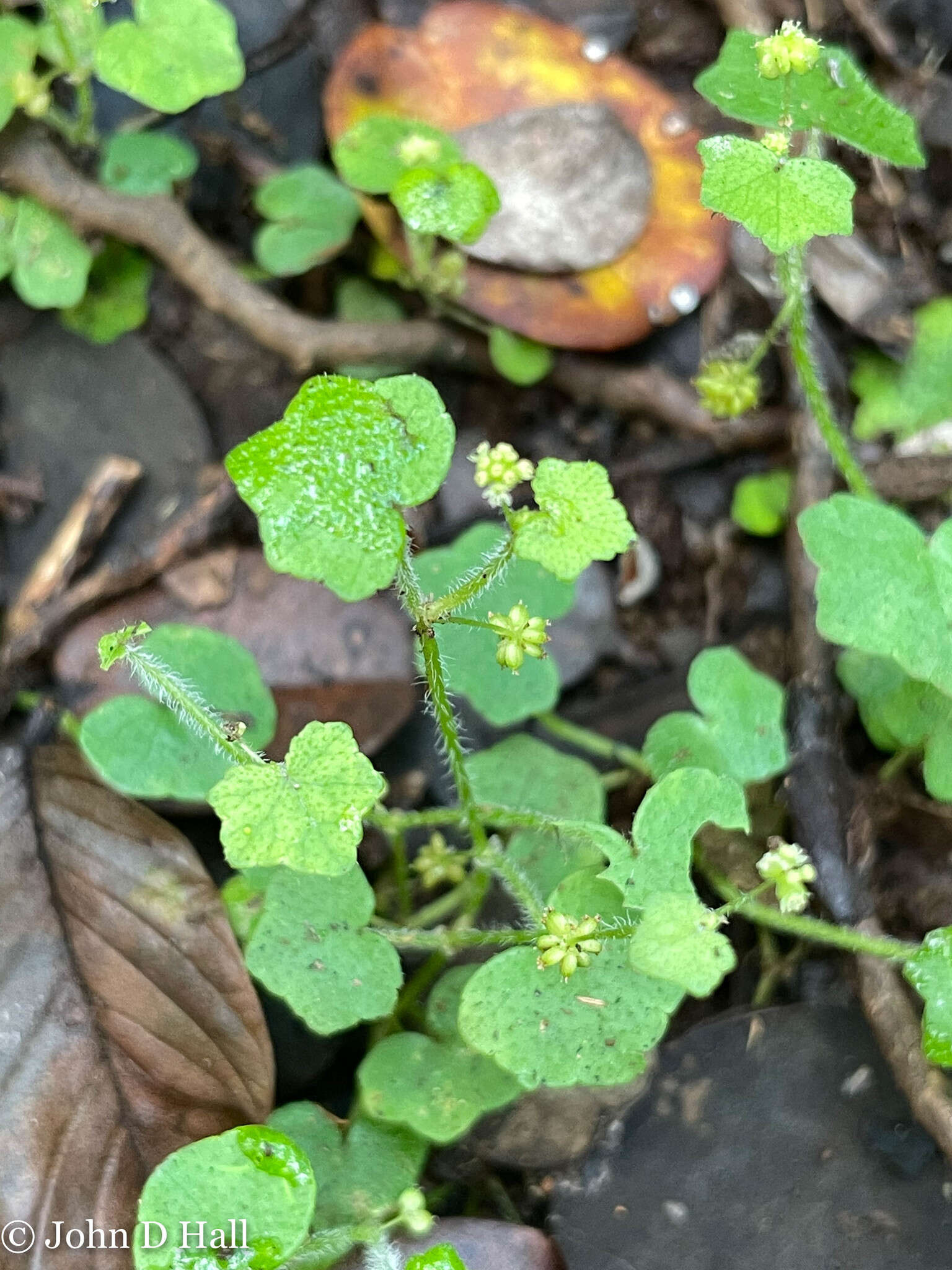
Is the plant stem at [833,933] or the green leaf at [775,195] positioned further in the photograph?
the plant stem at [833,933]

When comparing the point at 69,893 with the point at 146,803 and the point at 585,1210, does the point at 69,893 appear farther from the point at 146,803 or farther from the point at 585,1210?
the point at 585,1210

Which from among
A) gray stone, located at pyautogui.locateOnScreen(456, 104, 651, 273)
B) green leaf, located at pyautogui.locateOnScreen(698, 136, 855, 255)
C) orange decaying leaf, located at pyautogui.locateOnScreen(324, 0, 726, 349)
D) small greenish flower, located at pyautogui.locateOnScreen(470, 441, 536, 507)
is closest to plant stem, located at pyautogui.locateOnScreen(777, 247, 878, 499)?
green leaf, located at pyautogui.locateOnScreen(698, 136, 855, 255)

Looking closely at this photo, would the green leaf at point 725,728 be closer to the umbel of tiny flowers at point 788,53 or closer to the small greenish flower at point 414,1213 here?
the small greenish flower at point 414,1213

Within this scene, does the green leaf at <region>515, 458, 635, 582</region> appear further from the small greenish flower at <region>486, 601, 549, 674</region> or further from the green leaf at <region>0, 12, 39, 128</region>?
the green leaf at <region>0, 12, 39, 128</region>

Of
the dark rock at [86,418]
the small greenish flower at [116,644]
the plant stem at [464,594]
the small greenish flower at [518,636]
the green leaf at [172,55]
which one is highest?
the green leaf at [172,55]

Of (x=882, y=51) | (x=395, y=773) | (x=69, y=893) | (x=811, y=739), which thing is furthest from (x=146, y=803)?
(x=882, y=51)

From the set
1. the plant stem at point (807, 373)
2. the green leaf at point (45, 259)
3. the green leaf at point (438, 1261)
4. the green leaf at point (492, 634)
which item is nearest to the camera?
the green leaf at point (438, 1261)

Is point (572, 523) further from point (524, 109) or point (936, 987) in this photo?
point (524, 109)

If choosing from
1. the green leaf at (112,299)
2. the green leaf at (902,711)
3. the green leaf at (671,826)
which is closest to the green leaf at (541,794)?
the green leaf at (671,826)
